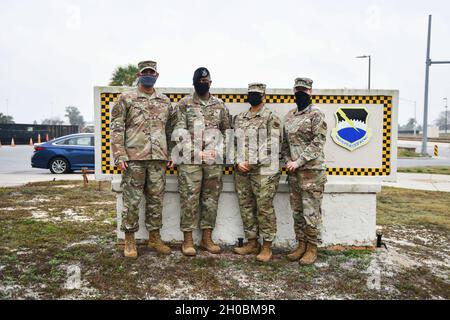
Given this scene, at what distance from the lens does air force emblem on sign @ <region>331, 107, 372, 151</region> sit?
15.9ft

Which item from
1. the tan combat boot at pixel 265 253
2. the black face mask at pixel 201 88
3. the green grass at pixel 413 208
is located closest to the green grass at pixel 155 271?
the tan combat boot at pixel 265 253

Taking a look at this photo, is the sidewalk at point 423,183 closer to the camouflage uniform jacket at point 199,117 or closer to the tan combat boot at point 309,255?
the tan combat boot at point 309,255

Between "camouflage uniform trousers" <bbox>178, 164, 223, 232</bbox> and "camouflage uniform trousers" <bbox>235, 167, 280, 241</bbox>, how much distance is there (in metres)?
0.27

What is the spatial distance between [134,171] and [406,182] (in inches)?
363

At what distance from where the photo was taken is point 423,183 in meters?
11.0

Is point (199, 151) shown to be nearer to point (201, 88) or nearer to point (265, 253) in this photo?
point (201, 88)

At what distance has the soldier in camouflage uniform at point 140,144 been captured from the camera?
14.0 ft

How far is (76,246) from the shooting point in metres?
4.73

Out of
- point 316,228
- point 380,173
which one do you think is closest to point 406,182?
point 380,173

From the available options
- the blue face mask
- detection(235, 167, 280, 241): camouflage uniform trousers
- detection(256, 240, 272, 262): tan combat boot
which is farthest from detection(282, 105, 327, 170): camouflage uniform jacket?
the blue face mask

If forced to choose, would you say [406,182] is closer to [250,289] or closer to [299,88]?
[299,88]

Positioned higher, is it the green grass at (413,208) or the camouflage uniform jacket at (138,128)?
the camouflage uniform jacket at (138,128)

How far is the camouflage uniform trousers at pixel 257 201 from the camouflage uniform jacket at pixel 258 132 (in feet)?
0.59

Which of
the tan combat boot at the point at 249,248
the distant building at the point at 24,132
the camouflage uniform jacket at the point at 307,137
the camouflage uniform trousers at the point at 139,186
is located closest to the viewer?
the camouflage uniform jacket at the point at 307,137
